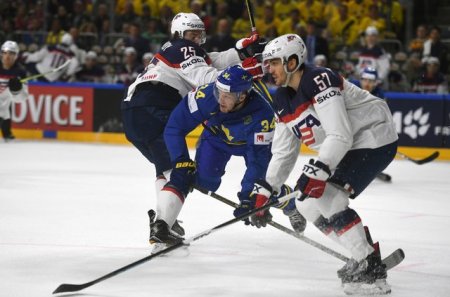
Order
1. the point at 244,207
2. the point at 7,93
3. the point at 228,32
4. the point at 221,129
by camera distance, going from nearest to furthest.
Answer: the point at 244,207
the point at 221,129
the point at 7,93
the point at 228,32

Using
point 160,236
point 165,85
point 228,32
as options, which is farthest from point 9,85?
point 160,236

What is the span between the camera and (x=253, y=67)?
591cm

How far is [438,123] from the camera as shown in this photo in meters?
11.6

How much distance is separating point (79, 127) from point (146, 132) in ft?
24.1

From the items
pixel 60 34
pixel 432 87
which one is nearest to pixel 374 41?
pixel 432 87

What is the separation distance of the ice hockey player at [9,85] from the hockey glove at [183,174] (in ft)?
24.7

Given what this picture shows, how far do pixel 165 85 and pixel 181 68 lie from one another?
0.74ft

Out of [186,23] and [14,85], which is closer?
[186,23]

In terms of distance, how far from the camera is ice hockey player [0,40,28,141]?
12.8m

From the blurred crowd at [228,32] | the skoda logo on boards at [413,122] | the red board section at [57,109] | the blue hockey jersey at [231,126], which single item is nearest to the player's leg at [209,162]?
the blue hockey jersey at [231,126]

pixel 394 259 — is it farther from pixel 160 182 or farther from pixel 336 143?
pixel 160 182

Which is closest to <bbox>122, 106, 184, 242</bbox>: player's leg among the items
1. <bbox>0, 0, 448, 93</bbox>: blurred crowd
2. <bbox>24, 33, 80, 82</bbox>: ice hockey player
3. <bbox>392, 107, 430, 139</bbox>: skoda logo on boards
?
<bbox>392, 107, 430, 139</bbox>: skoda logo on boards

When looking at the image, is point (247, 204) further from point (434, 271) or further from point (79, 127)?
point (79, 127)

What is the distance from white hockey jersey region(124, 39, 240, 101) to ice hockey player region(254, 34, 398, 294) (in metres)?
1.15
